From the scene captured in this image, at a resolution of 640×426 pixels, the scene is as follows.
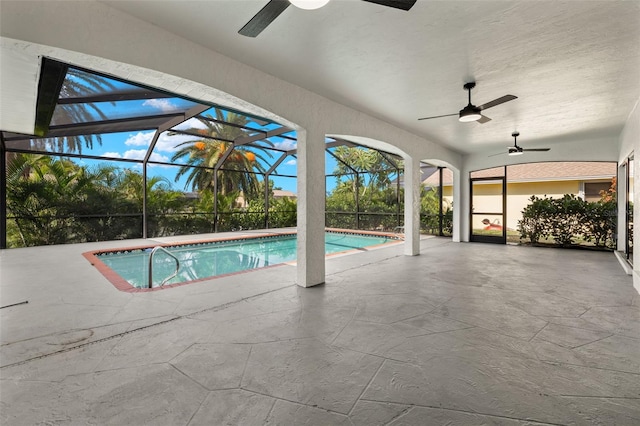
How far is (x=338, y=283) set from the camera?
4.60 meters

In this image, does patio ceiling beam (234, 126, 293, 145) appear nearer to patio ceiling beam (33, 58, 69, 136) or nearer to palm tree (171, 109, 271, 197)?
palm tree (171, 109, 271, 197)

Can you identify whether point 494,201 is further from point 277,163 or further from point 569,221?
point 277,163

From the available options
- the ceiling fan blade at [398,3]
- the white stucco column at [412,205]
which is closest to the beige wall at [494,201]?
the white stucco column at [412,205]

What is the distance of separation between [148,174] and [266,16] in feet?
31.7

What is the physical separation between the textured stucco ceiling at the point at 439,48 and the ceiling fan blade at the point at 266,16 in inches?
18.0

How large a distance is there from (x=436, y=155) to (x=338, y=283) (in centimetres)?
527

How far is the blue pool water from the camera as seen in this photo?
20.1 ft

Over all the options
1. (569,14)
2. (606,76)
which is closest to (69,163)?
(569,14)

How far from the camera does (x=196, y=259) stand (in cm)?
762

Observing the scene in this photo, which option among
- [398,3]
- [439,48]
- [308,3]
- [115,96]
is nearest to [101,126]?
[115,96]

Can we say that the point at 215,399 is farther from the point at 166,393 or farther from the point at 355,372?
the point at 355,372

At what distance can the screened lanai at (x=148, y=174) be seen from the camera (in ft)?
20.7

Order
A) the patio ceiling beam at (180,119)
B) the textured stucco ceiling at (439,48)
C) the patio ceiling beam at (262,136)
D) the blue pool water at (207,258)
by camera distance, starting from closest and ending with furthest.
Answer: the textured stucco ceiling at (439,48), the blue pool water at (207,258), the patio ceiling beam at (180,119), the patio ceiling beam at (262,136)

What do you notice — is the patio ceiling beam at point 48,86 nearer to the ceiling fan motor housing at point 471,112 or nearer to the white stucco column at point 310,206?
the white stucco column at point 310,206
